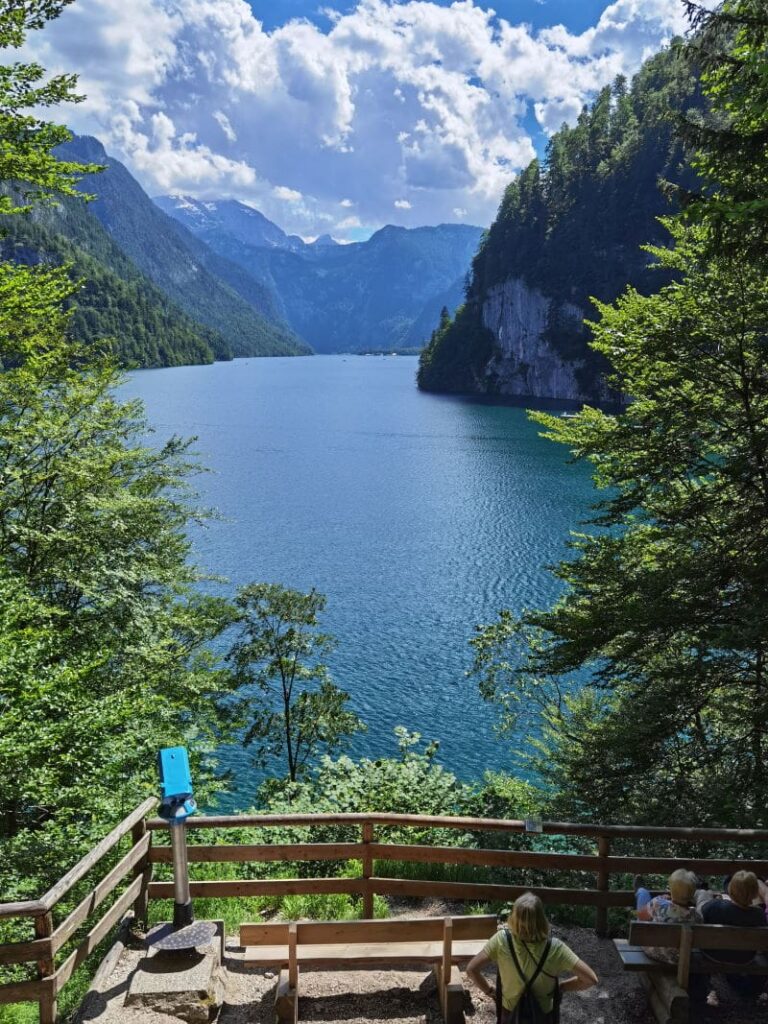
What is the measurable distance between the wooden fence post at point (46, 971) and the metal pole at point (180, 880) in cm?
95

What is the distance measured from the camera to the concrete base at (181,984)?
525cm

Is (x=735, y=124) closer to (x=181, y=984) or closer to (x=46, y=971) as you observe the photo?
(x=181, y=984)

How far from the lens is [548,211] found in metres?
139

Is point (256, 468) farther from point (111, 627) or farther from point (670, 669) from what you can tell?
point (670, 669)

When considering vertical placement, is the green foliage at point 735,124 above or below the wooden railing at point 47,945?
above

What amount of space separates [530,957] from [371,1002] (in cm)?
186

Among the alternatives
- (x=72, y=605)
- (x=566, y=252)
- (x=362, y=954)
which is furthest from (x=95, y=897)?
(x=566, y=252)

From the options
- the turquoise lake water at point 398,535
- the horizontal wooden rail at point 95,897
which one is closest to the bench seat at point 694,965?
the horizontal wooden rail at point 95,897

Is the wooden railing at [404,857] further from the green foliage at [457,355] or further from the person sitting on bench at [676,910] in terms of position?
the green foliage at [457,355]

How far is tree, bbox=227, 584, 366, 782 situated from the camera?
72.0 ft

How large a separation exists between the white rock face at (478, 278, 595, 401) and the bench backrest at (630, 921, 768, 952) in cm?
12615

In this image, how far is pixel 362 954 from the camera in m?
5.47

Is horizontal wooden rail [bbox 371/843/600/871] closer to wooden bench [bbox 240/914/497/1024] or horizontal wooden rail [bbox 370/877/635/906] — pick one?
horizontal wooden rail [bbox 370/877/635/906]

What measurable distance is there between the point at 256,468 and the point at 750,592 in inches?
2410
